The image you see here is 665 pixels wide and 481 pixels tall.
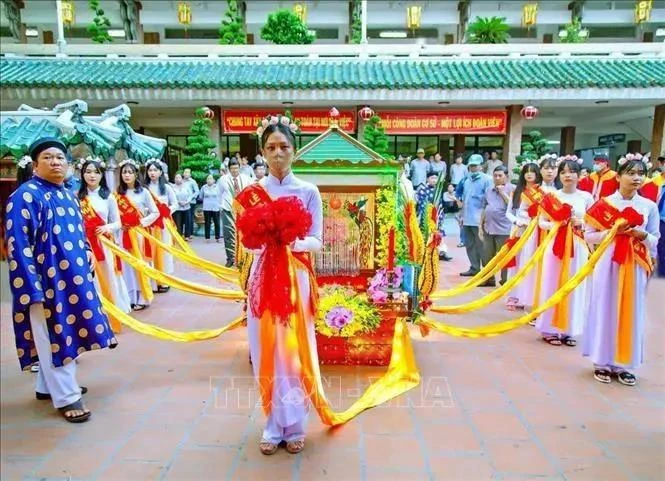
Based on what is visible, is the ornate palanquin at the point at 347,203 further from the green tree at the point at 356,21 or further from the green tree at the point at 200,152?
the green tree at the point at 356,21

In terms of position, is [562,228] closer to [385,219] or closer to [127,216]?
[385,219]

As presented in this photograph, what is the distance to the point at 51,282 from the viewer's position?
→ 8.92ft

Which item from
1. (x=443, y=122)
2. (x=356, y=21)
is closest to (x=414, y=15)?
(x=356, y=21)

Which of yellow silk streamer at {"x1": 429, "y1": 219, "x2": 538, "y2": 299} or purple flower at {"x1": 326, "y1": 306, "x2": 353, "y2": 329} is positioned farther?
yellow silk streamer at {"x1": 429, "y1": 219, "x2": 538, "y2": 299}

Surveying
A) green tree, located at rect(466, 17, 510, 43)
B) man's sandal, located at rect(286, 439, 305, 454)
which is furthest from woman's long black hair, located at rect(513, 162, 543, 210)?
green tree, located at rect(466, 17, 510, 43)

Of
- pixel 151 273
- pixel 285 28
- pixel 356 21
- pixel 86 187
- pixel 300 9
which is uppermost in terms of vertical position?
pixel 300 9

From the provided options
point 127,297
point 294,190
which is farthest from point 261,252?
point 127,297

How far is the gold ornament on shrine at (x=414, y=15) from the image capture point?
1684cm

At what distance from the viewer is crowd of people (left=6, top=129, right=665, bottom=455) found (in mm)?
2412

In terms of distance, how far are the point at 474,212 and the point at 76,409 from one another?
5.27 m

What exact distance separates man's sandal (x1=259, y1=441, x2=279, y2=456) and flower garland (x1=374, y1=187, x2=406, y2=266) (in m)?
1.73

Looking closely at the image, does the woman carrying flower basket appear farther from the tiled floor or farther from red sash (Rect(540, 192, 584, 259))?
red sash (Rect(540, 192, 584, 259))

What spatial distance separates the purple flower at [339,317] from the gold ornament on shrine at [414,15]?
52.8ft

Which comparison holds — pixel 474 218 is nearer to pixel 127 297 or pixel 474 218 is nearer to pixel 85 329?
pixel 127 297
